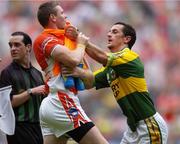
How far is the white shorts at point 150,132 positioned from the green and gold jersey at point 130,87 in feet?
0.21

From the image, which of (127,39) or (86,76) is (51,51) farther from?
(127,39)

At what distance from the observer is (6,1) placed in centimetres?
1356

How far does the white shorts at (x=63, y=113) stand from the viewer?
5.98 meters

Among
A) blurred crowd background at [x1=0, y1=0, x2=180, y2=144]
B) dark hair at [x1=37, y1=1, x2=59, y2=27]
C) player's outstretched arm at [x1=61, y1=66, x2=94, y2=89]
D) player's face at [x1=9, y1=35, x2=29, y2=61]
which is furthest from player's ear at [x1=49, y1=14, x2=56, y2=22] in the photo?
blurred crowd background at [x1=0, y1=0, x2=180, y2=144]

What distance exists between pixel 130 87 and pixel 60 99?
87 centimetres

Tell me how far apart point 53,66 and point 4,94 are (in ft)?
3.66

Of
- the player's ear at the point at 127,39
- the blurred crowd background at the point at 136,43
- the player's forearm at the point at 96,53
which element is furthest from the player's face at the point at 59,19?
the blurred crowd background at the point at 136,43

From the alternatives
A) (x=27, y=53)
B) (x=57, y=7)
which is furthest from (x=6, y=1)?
(x=57, y=7)

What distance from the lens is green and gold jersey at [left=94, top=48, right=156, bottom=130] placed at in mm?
6551

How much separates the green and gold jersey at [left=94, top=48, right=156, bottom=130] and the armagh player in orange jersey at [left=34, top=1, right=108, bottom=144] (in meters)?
0.59

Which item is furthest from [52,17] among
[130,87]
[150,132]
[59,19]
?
[150,132]

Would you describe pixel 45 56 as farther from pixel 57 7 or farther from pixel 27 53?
pixel 27 53

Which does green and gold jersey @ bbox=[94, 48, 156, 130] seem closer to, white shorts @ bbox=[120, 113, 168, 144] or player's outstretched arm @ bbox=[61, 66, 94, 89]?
white shorts @ bbox=[120, 113, 168, 144]

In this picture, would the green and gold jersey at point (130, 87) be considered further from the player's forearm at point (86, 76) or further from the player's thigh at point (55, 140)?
the player's thigh at point (55, 140)
